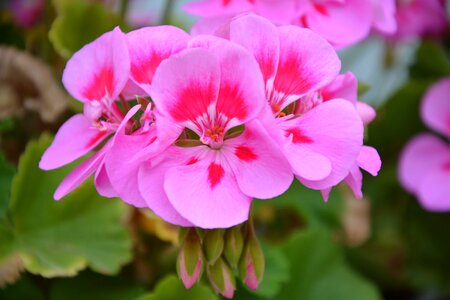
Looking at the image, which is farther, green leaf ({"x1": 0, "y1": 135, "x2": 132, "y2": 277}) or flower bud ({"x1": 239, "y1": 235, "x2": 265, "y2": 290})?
Result: green leaf ({"x1": 0, "y1": 135, "x2": 132, "y2": 277})

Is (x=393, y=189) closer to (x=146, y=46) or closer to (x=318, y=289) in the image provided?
(x=318, y=289)

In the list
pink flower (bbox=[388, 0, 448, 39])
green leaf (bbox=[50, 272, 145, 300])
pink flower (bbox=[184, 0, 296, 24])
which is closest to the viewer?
pink flower (bbox=[184, 0, 296, 24])

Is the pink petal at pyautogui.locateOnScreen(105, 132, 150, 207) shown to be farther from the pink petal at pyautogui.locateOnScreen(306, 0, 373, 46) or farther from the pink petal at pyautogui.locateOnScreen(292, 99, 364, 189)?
the pink petal at pyautogui.locateOnScreen(306, 0, 373, 46)

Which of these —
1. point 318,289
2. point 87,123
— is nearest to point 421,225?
point 318,289

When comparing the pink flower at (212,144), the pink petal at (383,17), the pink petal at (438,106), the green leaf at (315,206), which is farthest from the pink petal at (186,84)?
the pink petal at (438,106)

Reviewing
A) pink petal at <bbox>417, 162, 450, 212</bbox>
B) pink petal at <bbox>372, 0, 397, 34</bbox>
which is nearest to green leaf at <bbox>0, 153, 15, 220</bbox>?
pink petal at <bbox>372, 0, 397, 34</bbox>

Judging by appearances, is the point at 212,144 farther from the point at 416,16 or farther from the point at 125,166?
the point at 416,16
